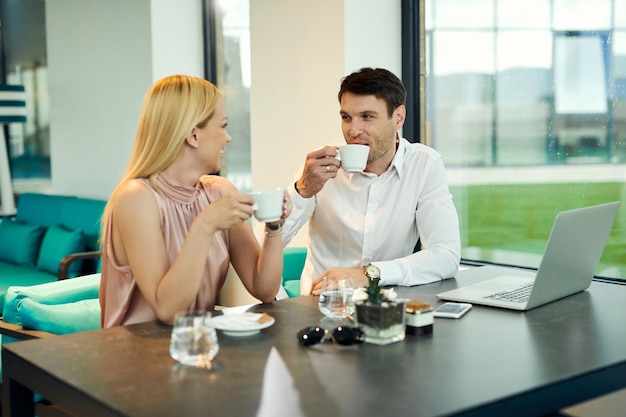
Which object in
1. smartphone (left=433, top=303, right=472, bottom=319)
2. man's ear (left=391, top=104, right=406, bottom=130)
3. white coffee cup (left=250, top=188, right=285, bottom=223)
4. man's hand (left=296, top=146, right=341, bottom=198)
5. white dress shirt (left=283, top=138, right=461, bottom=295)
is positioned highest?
man's ear (left=391, top=104, right=406, bottom=130)

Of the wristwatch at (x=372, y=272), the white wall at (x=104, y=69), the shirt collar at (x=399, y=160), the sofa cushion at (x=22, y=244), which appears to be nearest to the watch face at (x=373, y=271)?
the wristwatch at (x=372, y=272)

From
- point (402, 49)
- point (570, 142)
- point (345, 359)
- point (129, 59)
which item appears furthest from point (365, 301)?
point (129, 59)

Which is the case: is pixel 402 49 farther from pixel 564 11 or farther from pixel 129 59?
pixel 129 59

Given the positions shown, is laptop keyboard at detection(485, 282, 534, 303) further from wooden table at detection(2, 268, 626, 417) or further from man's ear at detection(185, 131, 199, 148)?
man's ear at detection(185, 131, 199, 148)

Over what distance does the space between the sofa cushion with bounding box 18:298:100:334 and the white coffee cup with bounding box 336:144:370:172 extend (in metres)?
1.05

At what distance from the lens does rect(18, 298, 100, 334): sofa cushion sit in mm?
2719

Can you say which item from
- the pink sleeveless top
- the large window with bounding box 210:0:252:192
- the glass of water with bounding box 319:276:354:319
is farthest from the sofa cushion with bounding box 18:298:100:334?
the large window with bounding box 210:0:252:192

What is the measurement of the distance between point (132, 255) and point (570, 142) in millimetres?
2061

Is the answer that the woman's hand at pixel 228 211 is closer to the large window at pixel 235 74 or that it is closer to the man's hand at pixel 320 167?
the man's hand at pixel 320 167

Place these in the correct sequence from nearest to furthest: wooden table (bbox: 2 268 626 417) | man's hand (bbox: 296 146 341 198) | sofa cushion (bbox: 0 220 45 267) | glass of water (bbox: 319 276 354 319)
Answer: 1. wooden table (bbox: 2 268 626 417)
2. glass of water (bbox: 319 276 354 319)
3. man's hand (bbox: 296 146 341 198)
4. sofa cushion (bbox: 0 220 45 267)

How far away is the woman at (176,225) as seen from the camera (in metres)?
2.02

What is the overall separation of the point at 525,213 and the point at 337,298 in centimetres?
190

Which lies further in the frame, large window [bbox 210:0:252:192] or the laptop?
large window [bbox 210:0:252:192]

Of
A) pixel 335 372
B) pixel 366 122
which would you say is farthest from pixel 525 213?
pixel 335 372
